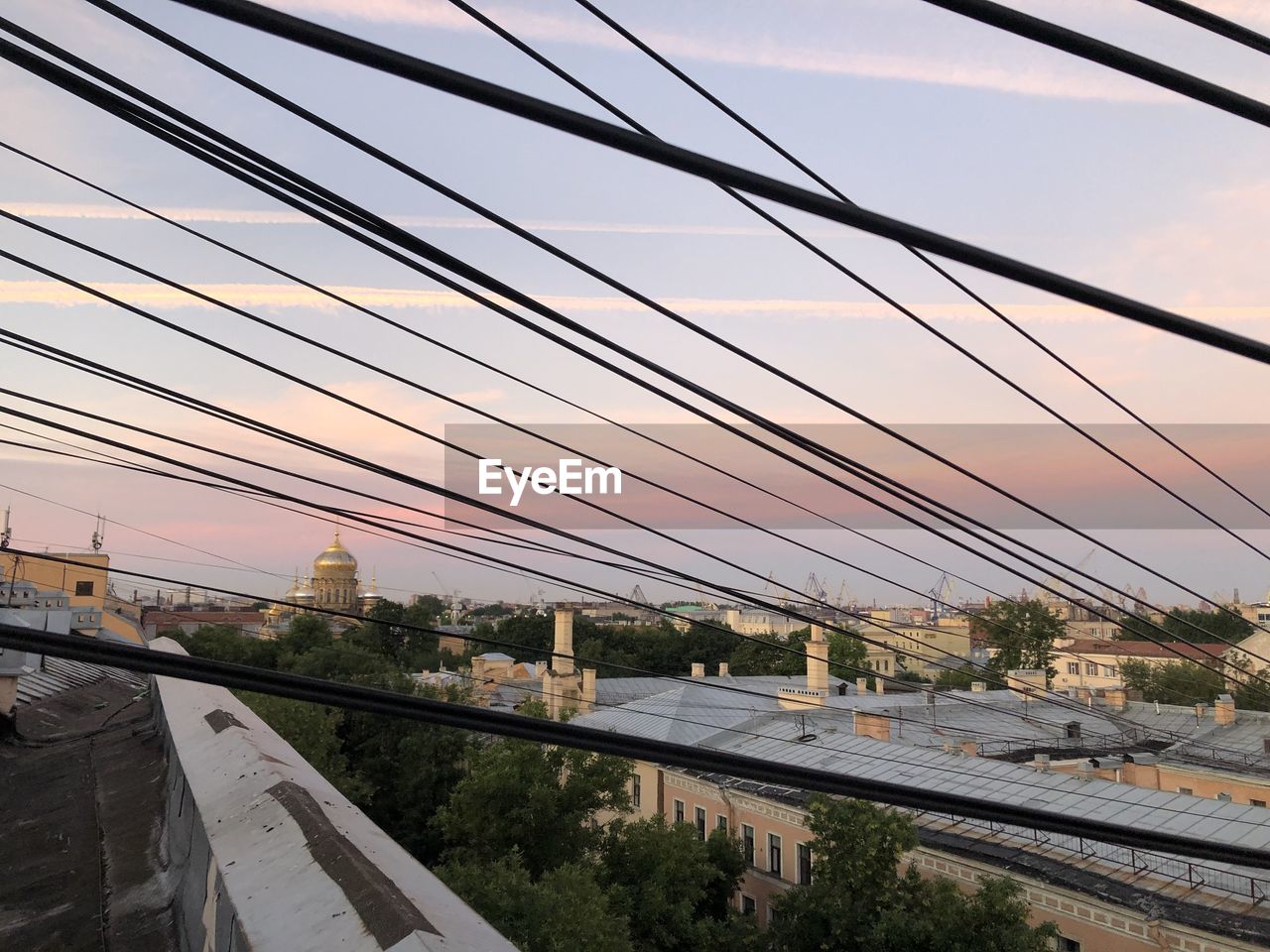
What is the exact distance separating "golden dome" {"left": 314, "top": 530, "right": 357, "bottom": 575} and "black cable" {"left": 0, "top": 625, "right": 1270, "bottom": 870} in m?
68.5

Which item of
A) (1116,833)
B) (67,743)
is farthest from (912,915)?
(1116,833)

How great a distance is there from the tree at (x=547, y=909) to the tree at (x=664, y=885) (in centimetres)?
153

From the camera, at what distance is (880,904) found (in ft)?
36.9

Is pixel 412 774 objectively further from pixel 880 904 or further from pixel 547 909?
pixel 880 904

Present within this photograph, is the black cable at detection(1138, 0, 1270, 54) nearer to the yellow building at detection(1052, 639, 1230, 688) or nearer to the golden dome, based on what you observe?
the yellow building at detection(1052, 639, 1230, 688)

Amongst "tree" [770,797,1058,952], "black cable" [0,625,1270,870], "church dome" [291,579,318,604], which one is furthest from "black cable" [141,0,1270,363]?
"church dome" [291,579,318,604]

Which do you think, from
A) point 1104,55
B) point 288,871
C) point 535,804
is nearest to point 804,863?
point 535,804

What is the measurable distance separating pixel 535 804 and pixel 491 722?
14263mm

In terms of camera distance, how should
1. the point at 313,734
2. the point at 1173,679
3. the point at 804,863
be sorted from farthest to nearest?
1. the point at 1173,679
2. the point at 313,734
3. the point at 804,863

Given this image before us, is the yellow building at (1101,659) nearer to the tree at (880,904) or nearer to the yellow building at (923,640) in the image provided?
the yellow building at (923,640)

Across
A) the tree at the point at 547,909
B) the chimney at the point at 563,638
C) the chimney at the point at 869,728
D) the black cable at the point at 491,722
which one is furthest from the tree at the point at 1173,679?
the black cable at the point at 491,722

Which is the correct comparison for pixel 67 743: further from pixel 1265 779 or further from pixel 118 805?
pixel 1265 779

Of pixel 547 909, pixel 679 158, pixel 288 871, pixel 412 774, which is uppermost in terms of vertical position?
pixel 679 158

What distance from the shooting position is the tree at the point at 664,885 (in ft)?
41.8
